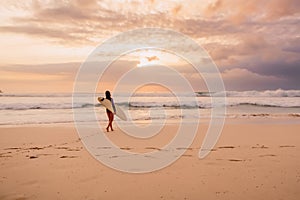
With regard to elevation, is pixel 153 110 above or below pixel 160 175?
above

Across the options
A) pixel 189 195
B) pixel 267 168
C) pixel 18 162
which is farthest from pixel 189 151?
A: pixel 18 162

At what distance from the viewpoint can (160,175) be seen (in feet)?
17.9

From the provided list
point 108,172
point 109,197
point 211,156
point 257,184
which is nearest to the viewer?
point 109,197

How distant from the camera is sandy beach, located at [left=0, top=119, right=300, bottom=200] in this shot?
4.55 m

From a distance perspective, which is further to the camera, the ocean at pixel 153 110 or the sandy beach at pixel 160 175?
the ocean at pixel 153 110

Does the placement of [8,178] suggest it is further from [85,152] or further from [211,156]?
[211,156]

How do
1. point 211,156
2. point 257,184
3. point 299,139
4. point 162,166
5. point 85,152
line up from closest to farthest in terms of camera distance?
point 257,184 < point 162,166 < point 211,156 < point 85,152 < point 299,139

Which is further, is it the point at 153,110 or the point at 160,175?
the point at 153,110

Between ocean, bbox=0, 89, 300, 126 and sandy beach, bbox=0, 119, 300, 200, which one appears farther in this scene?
ocean, bbox=0, 89, 300, 126

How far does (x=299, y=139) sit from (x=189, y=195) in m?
6.66

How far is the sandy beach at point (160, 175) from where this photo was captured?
455 cm

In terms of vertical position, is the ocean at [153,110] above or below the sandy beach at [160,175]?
above

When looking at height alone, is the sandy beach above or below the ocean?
below

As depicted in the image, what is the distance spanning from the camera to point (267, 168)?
19.1 ft
